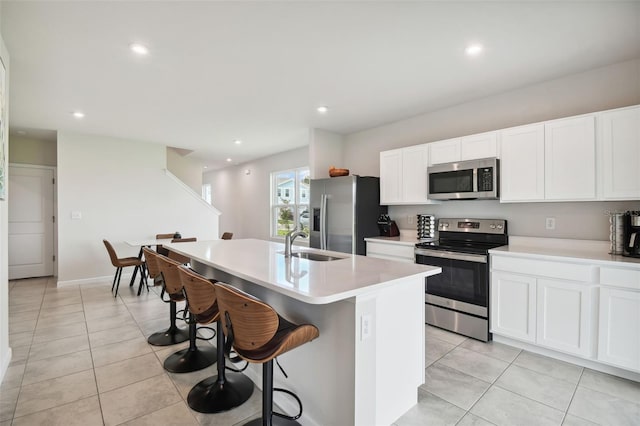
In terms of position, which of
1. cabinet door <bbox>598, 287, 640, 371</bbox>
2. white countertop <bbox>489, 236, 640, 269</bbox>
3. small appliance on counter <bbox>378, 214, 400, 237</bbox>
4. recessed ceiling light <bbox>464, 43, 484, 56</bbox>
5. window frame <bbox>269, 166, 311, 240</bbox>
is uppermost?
recessed ceiling light <bbox>464, 43, 484, 56</bbox>

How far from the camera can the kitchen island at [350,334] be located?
154 cm

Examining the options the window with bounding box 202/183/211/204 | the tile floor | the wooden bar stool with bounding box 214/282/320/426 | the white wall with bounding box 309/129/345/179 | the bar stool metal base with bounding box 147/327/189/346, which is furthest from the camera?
the window with bounding box 202/183/211/204

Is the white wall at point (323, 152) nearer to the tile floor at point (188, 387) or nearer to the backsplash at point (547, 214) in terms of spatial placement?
the backsplash at point (547, 214)

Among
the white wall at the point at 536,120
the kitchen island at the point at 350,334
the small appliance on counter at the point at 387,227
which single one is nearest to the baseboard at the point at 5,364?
the kitchen island at the point at 350,334

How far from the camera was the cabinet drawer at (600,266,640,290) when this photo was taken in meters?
2.15

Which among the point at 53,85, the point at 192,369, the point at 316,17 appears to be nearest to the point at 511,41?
the point at 316,17

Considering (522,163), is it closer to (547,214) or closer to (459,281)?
(547,214)

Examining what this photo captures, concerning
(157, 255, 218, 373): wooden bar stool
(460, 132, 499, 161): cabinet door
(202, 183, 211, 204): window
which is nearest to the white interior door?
(157, 255, 218, 373): wooden bar stool

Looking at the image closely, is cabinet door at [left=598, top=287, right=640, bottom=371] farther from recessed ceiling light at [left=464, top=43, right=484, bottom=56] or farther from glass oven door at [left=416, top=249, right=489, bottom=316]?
recessed ceiling light at [left=464, top=43, right=484, bottom=56]

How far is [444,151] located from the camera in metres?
3.56

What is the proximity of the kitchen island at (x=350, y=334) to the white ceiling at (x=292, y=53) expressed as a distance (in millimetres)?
1703

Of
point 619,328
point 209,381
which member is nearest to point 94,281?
point 209,381

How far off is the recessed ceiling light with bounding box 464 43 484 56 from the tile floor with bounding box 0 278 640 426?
8.40 feet

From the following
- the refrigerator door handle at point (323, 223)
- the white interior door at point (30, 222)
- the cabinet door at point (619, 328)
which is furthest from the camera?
the white interior door at point (30, 222)
